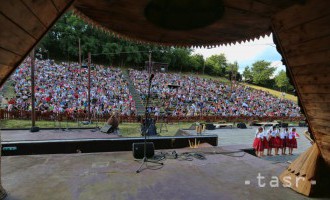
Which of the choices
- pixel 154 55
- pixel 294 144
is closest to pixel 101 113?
pixel 294 144

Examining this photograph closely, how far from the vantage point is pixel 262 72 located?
217 feet

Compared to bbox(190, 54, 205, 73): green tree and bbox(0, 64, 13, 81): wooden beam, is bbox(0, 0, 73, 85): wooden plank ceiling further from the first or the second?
bbox(190, 54, 205, 73): green tree

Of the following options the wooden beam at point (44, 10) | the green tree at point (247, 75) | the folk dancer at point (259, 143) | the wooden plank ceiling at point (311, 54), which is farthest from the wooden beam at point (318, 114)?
the green tree at point (247, 75)

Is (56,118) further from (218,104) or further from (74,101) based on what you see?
(218,104)

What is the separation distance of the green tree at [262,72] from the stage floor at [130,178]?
214ft

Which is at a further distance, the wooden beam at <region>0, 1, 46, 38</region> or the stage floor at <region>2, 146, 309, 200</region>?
the stage floor at <region>2, 146, 309, 200</region>

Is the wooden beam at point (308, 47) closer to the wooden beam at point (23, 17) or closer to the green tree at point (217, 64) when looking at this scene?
the wooden beam at point (23, 17)

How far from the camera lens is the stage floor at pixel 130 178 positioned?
411 centimetres

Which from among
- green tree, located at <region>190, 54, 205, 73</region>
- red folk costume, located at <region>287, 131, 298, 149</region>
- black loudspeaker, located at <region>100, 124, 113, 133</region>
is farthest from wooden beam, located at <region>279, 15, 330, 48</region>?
green tree, located at <region>190, 54, 205, 73</region>

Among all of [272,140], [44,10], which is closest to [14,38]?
[44,10]

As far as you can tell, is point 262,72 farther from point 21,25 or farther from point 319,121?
point 21,25

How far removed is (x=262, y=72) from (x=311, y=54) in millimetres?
68414

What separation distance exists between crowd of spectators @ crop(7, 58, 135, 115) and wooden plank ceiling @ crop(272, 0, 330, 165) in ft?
54.9

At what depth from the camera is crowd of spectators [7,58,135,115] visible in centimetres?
1878
